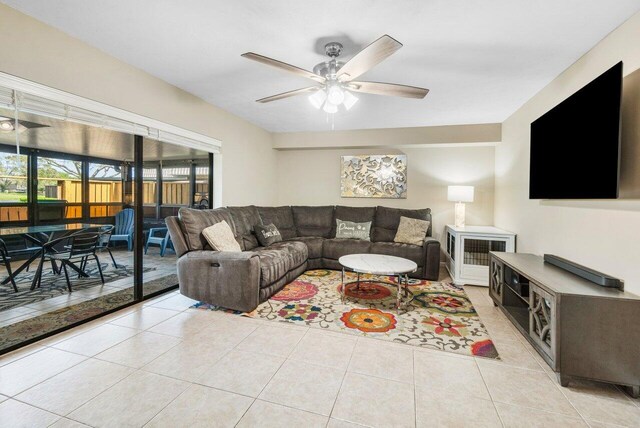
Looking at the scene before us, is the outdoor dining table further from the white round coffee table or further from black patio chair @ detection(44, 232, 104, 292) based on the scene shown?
the white round coffee table

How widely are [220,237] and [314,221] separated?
2.18m

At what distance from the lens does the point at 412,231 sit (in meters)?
4.34

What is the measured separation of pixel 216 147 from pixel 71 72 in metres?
1.75

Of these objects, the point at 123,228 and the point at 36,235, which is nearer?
the point at 36,235

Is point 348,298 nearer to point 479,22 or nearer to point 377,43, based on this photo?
point 377,43

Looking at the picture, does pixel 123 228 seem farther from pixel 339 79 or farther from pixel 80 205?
pixel 339 79

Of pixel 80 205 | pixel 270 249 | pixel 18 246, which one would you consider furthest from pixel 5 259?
pixel 270 249

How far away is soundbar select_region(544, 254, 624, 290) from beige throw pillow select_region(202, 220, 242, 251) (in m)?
3.16

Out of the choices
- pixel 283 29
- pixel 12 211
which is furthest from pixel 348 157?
pixel 12 211

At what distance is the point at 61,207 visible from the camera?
412 centimetres

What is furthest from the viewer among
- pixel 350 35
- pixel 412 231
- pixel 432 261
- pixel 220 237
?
pixel 412 231

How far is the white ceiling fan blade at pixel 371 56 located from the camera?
5.30 ft

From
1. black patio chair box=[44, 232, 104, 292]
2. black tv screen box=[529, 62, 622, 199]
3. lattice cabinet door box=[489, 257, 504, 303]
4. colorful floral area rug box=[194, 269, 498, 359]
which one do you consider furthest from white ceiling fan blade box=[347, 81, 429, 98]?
black patio chair box=[44, 232, 104, 292]

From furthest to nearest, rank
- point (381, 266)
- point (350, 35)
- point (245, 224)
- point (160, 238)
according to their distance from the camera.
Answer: point (160, 238)
point (245, 224)
point (381, 266)
point (350, 35)
